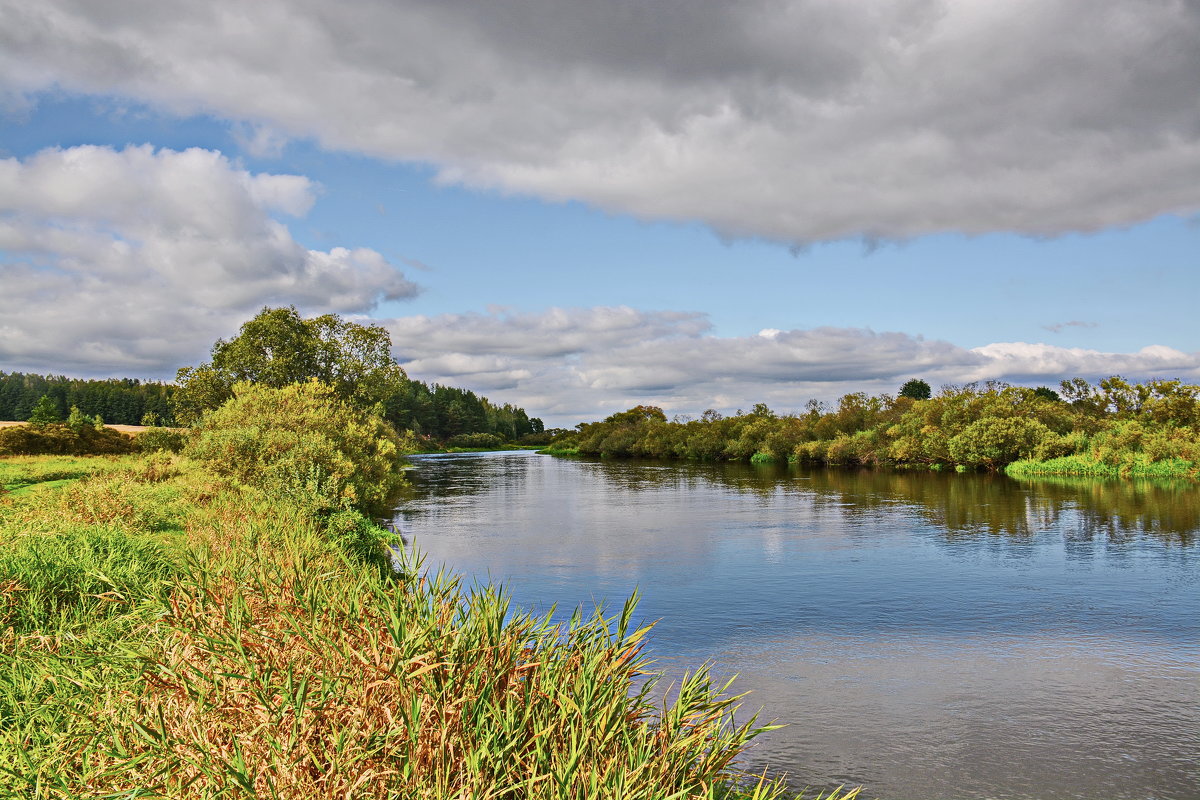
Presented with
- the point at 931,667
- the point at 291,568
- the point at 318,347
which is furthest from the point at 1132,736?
the point at 318,347

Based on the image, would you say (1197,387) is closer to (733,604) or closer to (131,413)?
(733,604)

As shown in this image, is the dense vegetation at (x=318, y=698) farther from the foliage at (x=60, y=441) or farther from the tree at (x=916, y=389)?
the tree at (x=916, y=389)

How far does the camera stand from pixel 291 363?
2083 inches

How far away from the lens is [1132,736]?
31.3 feet

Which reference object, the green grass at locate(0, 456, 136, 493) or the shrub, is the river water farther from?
the shrub

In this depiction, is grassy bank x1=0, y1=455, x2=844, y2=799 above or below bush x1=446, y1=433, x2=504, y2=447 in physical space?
below

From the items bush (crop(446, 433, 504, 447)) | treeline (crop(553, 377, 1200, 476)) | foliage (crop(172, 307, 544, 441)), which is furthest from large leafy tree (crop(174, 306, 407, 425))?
bush (crop(446, 433, 504, 447))

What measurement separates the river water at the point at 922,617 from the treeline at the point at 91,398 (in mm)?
95670

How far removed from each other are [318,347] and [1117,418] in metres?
58.2

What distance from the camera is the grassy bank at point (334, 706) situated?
182 inches

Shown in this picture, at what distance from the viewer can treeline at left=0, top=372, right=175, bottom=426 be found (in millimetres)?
108562

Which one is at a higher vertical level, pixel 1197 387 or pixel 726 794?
pixel 1197 387

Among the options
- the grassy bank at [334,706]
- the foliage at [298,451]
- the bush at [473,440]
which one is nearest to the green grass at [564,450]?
the bush at [473,440]

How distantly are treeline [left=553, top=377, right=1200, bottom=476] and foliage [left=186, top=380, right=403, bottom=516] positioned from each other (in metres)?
42.3
